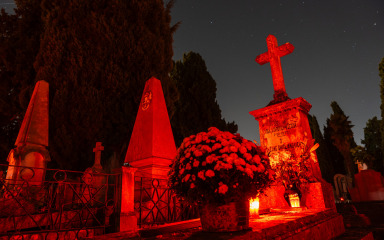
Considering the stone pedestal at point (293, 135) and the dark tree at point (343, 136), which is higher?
the dark tree at point (343, 136)

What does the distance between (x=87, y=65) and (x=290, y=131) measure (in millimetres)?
10087

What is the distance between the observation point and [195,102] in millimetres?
18562

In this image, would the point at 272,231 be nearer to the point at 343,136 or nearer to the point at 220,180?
the point at 220,180

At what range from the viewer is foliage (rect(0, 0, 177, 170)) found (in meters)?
10.5

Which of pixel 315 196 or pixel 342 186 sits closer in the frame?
pixel 315 196

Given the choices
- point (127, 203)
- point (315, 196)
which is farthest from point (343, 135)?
point (127, 203)

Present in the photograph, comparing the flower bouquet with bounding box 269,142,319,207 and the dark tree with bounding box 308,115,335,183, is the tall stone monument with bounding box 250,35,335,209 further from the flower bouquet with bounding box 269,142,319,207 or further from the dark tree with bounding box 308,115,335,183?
the dark tree with bounding box 308,115,335,183

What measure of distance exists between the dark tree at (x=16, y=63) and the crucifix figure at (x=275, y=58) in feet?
39.6

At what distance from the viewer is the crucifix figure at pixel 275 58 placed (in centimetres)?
689

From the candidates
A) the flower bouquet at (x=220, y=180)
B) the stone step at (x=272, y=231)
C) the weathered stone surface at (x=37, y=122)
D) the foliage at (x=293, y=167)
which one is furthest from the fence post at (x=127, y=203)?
the weathered stone surface at (x=37, y=122)

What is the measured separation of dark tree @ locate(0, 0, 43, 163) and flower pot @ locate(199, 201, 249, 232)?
13.4 meters

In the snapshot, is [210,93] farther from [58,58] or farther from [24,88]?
[24,88]

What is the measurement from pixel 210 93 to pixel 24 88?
1264 centimetres

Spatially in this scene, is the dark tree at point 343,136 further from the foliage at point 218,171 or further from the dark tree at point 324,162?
the foliage at point 218,171
